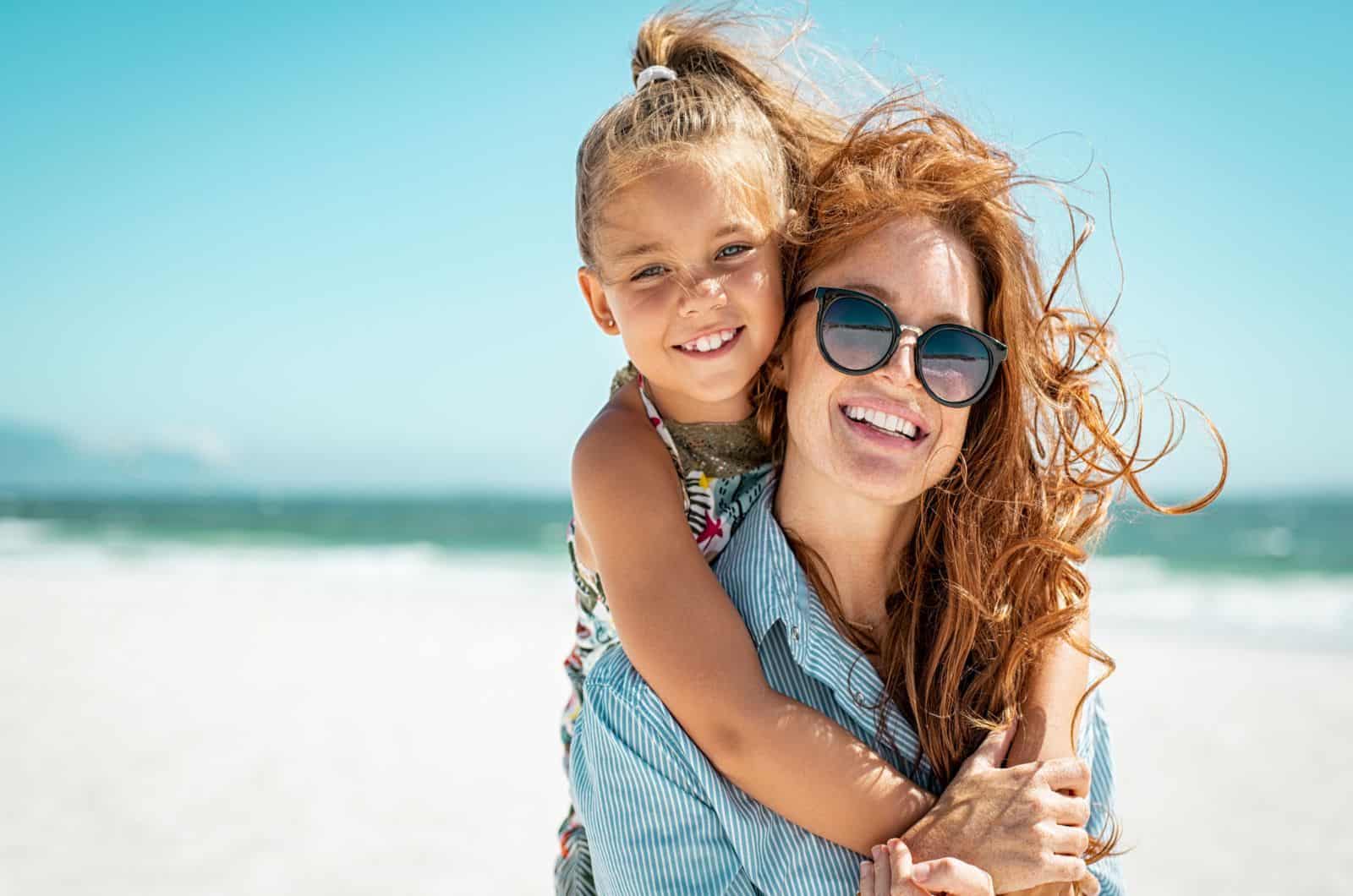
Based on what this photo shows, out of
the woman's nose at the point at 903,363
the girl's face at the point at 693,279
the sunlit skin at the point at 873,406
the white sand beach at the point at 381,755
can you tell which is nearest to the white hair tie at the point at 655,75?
the girl's face at the point at 693,279

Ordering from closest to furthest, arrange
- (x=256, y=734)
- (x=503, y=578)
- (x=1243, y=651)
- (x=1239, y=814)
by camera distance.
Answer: (x=1239, y=814), (x=256, y=734), (x=1243, y=651), (x=503, y=578)

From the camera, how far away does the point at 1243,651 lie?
1122cm

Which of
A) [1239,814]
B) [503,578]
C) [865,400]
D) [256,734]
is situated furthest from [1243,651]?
[503,578]

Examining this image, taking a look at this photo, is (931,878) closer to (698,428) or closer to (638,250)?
(698,428)

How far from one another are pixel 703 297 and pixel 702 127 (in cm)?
43

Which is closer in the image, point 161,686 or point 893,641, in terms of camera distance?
point 893,641

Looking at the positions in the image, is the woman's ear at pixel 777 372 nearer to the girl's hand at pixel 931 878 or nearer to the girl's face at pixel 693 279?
the girl's face at pixel 693 279

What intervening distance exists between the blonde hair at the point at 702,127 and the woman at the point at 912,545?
181 millimetres

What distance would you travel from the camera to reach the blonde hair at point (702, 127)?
2.41m

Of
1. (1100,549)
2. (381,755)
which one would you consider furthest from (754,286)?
(381,755)

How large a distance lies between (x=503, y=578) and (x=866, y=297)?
19.5 meters

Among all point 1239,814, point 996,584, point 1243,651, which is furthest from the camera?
point 1243,651

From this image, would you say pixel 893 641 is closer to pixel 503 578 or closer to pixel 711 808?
pixel 711 808

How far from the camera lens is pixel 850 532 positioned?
2309 millimetres
